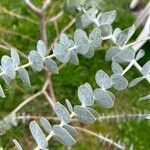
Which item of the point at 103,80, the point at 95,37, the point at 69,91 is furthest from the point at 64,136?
the point at 69,91

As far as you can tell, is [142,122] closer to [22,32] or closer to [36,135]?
[22,32]

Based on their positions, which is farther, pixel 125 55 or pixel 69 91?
pixel 69 91

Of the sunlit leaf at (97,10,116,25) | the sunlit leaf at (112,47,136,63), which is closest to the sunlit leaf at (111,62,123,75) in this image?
the sunlit leaf at (112,47,136,63)

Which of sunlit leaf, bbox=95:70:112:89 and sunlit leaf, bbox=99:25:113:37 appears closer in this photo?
sunlit leaf, bbox=95:70:112:89

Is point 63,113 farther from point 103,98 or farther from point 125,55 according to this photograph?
point 125,55

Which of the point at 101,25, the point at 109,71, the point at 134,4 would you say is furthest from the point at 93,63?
the point at 101,25

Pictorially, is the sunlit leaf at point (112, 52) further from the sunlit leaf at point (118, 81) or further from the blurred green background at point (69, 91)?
the blurred green background at point (69, 91)

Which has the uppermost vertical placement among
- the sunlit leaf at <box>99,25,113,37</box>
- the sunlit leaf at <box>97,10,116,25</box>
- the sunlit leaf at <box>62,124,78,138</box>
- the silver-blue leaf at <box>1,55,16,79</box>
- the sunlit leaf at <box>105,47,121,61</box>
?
the silver-blue leaf at <box>1,55,16,79</box>

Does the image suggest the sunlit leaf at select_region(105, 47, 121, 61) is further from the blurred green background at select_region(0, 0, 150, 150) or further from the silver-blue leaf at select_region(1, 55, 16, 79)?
the blurred green background at select_region(0, 0, 150, 150)
